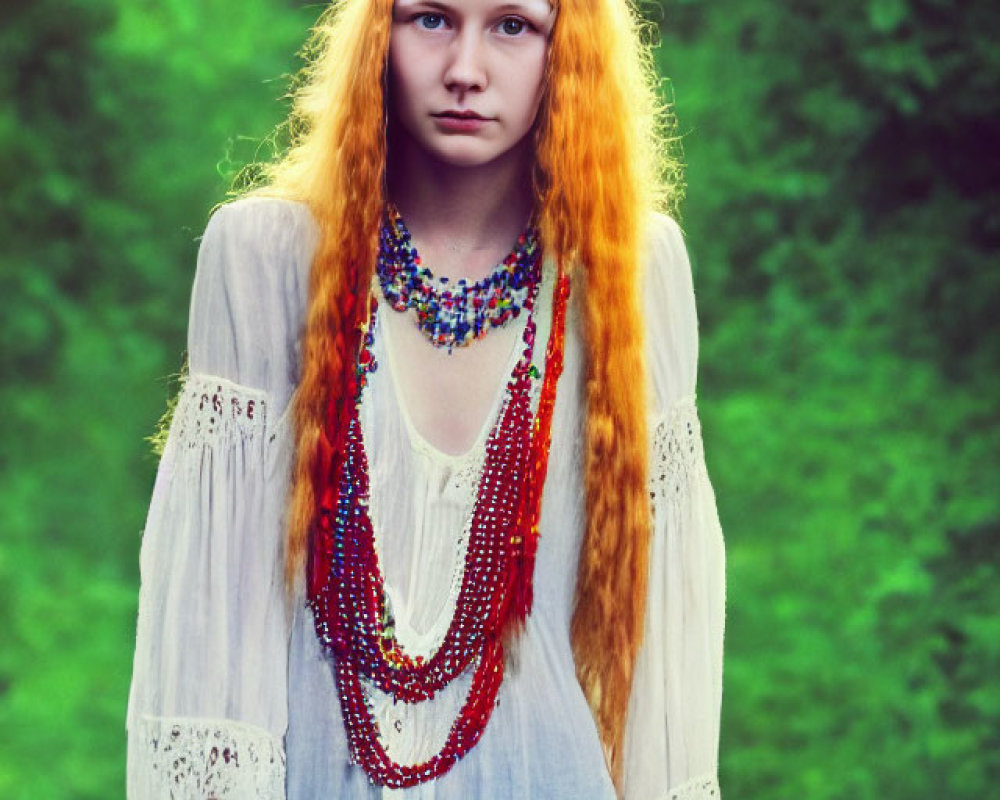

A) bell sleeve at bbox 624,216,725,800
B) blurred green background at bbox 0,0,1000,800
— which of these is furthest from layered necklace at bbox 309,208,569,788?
blurred green background at bbox 0,0,1000,800

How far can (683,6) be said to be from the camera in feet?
10.2

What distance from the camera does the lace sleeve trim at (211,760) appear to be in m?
1.37

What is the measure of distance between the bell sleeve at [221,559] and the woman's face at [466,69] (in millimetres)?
153

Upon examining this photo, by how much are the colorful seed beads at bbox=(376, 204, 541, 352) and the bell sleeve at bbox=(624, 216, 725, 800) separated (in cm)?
12

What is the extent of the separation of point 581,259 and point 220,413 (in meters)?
0.32

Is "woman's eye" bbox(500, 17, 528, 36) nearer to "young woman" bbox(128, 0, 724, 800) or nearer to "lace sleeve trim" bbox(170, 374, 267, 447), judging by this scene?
"young woman" bbox(128, 0, 724, 800)

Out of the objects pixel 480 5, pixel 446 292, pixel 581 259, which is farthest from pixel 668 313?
pixel 480 5

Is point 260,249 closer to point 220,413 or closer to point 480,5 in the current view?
point 220,413

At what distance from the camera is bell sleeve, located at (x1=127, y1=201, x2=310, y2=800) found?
4.53 feet

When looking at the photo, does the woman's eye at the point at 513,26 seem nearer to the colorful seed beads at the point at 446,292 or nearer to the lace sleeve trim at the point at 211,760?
the colorful seed beads at the point at 446,292

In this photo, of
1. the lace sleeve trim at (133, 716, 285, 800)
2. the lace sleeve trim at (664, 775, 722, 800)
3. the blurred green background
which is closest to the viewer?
the lace sleeve trim at (133, 716, 285, 800)

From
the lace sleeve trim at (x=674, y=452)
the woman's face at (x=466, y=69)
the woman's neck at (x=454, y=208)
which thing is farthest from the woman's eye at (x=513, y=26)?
the lace sleeve trim at (x=674, y=452)

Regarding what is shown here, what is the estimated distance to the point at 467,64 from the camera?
4.56ft

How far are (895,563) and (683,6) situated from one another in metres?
1.03
